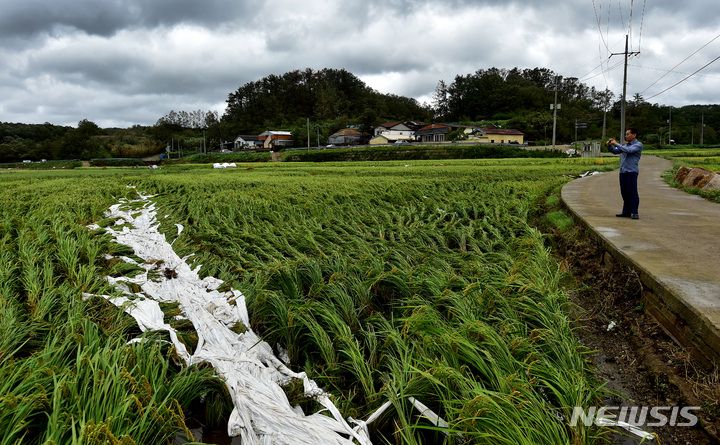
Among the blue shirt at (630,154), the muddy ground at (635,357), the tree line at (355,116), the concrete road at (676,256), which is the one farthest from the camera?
the tree line at (355,116)

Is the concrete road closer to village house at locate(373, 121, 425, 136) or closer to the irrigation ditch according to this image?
the irrigation ditch

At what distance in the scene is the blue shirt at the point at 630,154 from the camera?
18.9 feet

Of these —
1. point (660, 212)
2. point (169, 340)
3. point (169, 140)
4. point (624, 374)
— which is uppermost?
point (169, 140)

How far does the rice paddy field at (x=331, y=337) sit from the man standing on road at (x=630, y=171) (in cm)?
196

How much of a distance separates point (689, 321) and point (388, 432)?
6.69 feet

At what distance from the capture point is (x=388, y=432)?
1978mm

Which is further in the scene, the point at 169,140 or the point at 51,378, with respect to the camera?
the point at 169,140

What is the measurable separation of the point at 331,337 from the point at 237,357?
2.10 feet

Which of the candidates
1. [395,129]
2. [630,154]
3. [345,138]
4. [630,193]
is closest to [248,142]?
[345,138]

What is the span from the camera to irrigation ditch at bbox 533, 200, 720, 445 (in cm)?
202

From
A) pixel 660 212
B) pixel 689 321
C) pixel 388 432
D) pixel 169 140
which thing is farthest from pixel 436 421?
pixel 169 140

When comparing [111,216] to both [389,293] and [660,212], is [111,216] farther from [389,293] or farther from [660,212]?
[660,212]

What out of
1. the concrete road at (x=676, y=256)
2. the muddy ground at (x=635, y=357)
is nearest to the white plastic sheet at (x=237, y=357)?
the muddy ground at (x=635, y=357)

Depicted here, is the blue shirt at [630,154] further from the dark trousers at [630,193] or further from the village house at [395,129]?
the village house at [395,129]
